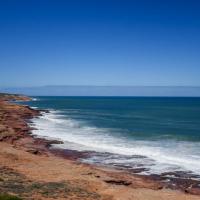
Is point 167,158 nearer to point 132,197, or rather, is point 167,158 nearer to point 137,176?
point 137,176

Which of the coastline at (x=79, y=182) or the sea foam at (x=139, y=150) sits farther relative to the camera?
the sea foam at (x=139, y=150)

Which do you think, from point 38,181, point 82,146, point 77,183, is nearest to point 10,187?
point 38,181

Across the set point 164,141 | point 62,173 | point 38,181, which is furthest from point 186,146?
point 38,181

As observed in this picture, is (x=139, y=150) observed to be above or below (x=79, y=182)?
below

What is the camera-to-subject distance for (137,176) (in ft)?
96.2

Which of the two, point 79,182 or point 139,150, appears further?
point 139,150

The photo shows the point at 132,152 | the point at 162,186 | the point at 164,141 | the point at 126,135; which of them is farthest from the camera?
the point at 126,135

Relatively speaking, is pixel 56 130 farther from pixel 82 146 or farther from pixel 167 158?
pixel 167 158

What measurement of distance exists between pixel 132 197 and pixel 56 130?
128 ft

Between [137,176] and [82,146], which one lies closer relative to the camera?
[137,176]

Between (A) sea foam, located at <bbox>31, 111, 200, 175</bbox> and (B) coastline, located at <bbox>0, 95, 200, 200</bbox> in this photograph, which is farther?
(A) sea foam, located at <bbox>31, 111, 200, 175</bbox>

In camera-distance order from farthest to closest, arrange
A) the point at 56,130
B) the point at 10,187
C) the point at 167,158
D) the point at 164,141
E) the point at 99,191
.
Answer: the point at 56,130 < the point at 164,141 < the point at 167,158 < the point at 99,191 < the point at 10,187

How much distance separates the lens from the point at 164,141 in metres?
47.9

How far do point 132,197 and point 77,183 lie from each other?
13.0ft
